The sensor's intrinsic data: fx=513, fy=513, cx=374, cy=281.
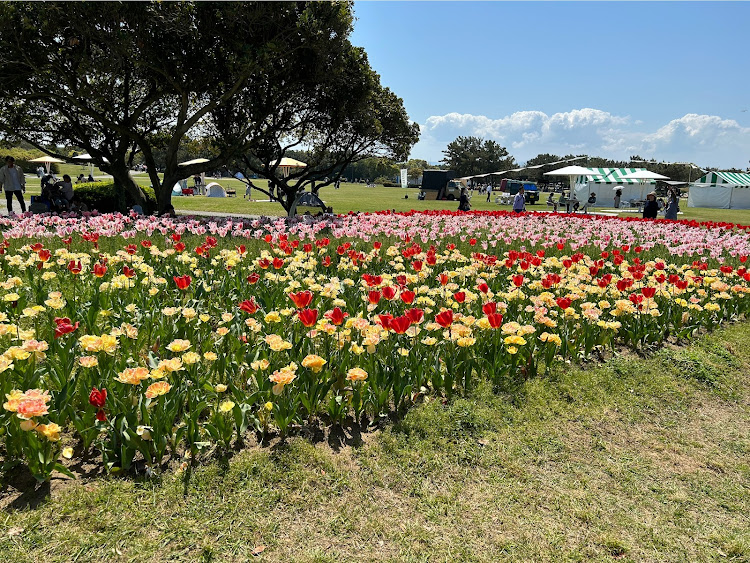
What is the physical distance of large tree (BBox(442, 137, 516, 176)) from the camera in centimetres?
9400

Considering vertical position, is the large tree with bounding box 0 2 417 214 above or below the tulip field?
above

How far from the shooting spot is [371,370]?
3.52m

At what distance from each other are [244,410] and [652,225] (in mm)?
14334

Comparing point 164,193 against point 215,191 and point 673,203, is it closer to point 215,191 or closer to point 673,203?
point 673,203

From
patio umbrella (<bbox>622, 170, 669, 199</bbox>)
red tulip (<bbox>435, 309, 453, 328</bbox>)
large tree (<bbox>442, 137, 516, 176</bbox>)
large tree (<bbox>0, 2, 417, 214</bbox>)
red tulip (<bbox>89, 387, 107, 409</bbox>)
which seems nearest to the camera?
red tulip (<bbox>89, 387, 107, 409</bbox>)

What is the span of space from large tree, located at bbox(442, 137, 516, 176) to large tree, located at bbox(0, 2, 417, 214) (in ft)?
253

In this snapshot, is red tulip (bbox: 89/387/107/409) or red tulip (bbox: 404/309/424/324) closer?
red tulip (bbox: 89/387/107/409)

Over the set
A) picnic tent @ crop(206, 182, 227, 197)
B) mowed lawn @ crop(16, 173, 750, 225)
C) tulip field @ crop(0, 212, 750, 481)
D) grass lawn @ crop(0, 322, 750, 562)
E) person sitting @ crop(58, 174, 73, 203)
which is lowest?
grass lawn @ crop(0, 322, 750, 562)

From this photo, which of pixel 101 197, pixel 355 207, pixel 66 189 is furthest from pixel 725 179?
pixel 66 189

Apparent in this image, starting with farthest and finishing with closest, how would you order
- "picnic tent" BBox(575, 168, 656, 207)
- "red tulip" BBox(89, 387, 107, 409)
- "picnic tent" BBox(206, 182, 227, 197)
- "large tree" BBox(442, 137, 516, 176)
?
"large tree" BBox(442, 137, 516, 176) → "picnic tent" BBox(575, 168, 656, 207) → "picnic tent" BBox(206, 182, 227, 197) → "red tulip" BBox(89, 387, 107, 409)

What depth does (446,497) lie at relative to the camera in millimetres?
2787

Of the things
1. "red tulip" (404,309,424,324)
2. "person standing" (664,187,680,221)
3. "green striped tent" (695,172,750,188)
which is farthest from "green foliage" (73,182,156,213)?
"green striped tent" (695,172,750,188)

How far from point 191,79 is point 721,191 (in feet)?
153

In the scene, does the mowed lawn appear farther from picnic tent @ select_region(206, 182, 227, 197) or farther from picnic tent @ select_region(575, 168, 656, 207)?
picnic tent @ select_region(575, 168, 656, 207)
